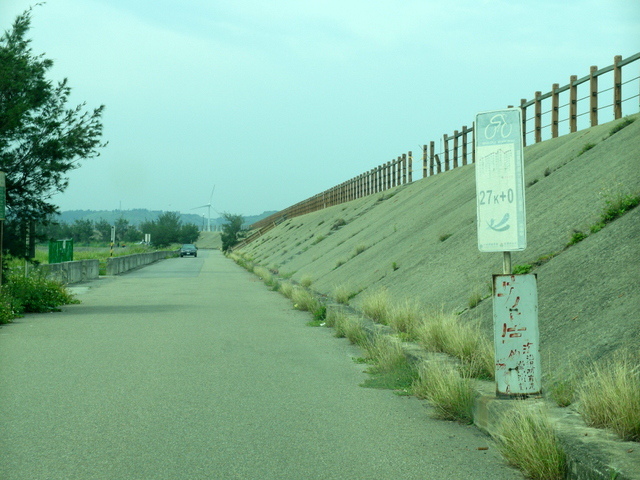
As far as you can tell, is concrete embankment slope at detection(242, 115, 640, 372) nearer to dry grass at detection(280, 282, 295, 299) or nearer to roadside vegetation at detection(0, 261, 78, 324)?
dry grass at detection(280, 282, 295, 299)

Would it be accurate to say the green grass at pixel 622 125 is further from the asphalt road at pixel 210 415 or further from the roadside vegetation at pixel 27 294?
the roadside vegetation at pixel 27 294

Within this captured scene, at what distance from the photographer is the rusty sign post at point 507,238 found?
6.40 m

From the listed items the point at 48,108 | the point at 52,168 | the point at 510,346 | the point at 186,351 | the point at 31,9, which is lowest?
the point at 186,351

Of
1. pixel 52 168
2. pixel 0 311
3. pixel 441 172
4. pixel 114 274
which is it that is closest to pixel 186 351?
pixel 0 311

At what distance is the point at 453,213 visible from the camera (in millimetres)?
20016

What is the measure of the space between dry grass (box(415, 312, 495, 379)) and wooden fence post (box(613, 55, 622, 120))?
11.6 m

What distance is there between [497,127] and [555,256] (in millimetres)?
4792

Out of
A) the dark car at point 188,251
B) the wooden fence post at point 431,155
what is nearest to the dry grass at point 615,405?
the wooden fence post at point 431,155

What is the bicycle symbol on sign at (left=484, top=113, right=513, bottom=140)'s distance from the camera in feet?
22.3

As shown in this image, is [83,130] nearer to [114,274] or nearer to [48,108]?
[48,108]

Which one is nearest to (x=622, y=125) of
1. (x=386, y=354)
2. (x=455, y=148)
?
(x=386, y=354)

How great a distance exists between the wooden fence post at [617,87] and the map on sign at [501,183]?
45.5ft

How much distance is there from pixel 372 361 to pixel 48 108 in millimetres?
12621

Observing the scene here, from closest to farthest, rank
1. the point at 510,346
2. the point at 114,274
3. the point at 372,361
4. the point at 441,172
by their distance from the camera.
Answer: the point at 510,346, the point at 372,361, the point at 441,172, the point at 114,274
